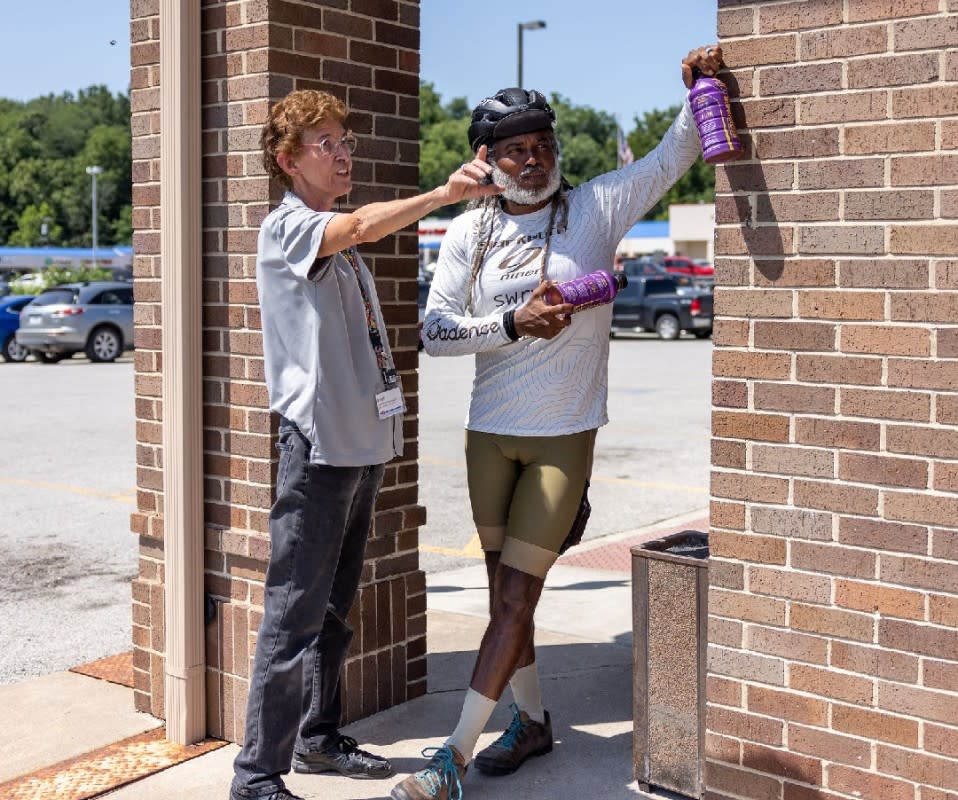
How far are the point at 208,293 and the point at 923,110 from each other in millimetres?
2393

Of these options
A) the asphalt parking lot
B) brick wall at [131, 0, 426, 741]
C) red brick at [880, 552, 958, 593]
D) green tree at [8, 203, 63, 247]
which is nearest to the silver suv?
the asphalt parking lot

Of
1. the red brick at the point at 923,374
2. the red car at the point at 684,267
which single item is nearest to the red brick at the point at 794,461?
the red brick at the point at 923,374

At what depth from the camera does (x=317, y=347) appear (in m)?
3.53

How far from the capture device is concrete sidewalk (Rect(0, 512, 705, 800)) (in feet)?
13.0

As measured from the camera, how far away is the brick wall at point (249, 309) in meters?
4.18

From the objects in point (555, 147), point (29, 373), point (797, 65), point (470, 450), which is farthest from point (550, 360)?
point (29, 373)

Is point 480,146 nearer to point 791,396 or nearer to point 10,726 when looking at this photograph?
point 791,396

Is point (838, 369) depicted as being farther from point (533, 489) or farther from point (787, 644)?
point (533, 489)

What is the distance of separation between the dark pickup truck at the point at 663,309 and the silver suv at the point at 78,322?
1161 centimetres

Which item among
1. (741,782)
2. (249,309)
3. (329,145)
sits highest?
(329,145)

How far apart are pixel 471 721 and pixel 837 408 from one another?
4.69 ft

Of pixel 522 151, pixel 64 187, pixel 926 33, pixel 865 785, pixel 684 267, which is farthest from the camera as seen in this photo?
pixel 64 187

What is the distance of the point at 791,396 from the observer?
132 inches

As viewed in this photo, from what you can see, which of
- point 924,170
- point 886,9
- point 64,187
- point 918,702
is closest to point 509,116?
point 886,9
